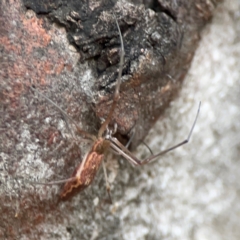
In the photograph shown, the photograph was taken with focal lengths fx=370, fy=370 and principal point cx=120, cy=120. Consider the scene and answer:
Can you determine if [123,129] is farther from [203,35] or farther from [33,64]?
[203,35]

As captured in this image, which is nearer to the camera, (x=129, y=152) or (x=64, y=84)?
(x=64, y=84)

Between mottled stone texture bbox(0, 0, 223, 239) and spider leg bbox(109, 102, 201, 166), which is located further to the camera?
spider leg bbox(109, 102, 201, 166)

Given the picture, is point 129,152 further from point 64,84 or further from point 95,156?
point 64,84

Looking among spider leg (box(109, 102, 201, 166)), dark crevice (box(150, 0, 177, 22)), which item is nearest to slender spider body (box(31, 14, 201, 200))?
spider leg (box(109, 102, 201, 166))

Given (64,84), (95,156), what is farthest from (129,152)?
(64,84)

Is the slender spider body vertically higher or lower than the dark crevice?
lower

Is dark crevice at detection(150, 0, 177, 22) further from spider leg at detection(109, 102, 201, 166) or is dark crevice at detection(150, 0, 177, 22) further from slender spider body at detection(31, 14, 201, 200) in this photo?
spider leg at detection(109, 102, 201, 166)

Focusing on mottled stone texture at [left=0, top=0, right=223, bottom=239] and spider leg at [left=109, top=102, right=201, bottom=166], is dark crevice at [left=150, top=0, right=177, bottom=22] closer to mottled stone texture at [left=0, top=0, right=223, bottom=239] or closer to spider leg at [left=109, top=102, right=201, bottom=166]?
mottled stone texture at [left=0, top=0, right=223, bottom=239]

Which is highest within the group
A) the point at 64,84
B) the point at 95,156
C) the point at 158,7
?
the point at 158,7
